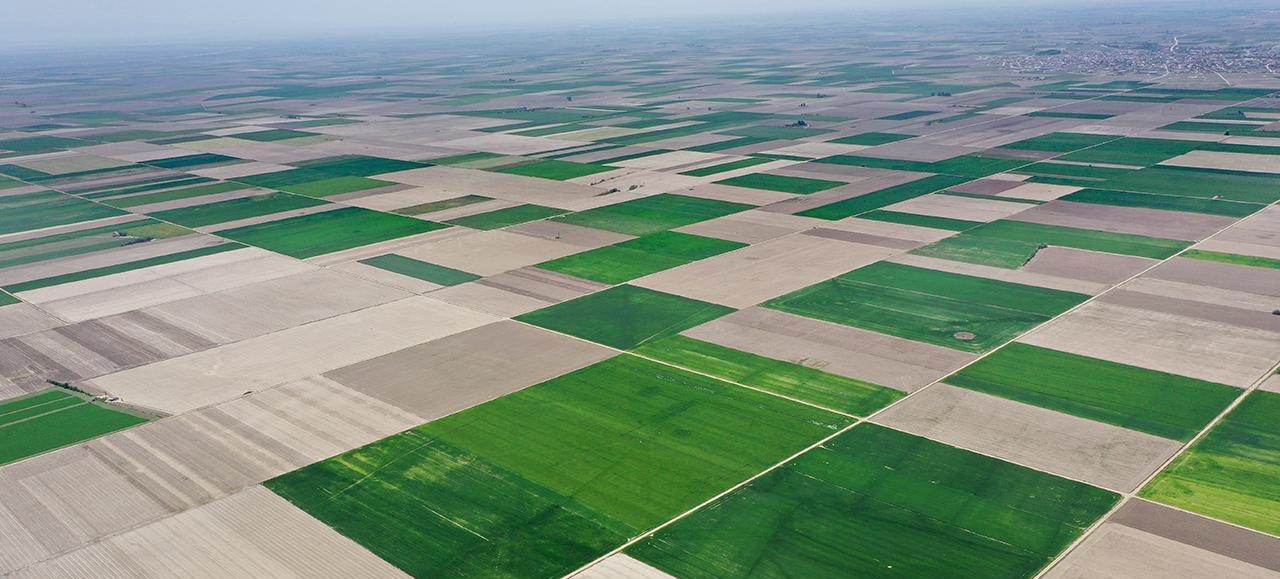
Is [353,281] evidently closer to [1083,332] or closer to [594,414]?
[594,414]

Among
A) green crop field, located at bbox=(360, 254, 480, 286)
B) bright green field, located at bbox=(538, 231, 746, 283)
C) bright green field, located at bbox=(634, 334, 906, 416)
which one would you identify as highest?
green crop field, located at bbox=(360, 254, 480, 286)

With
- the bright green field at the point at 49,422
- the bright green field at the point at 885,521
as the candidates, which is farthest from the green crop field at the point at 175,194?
the bright green field at the point at 885,521

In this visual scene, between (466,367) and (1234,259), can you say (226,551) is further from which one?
(1234,259)

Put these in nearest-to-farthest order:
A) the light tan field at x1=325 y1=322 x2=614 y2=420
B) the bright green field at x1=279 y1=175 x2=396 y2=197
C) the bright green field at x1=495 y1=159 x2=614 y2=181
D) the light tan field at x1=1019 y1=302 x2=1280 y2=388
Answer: the light tan field at x1=325 y1=322 x2=614 y2=420 < the light tan field at x1=1019 y1=302 x2=1280 y2=388 < the bright green field at x1=279 y1=175 x2=396 y2=197 < the bright green field at x1=495 y1=159 x2=614 y2=181

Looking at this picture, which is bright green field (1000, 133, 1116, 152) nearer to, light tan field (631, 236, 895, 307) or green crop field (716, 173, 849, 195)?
green crop field (716, 173, 849, 195)

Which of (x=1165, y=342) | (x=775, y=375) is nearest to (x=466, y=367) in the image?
(x=775, y=375)

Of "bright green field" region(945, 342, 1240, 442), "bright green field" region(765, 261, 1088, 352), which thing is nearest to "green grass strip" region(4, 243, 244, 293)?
"bright green field" region(765, 261, 1088, 352)
